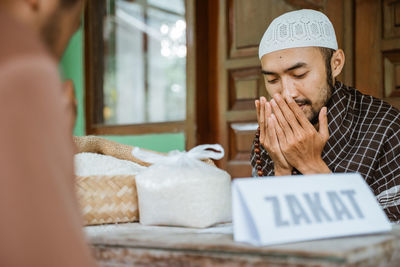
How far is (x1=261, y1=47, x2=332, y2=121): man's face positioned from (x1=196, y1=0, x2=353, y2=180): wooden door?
890 millimetres

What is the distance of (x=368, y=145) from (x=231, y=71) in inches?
50.0

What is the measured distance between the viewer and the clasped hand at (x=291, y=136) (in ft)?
4.35

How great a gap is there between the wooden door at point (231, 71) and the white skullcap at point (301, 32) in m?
0.81

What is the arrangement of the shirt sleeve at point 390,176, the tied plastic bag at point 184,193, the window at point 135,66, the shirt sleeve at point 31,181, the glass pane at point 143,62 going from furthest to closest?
the glass pane at point 143,62, the window at point 135,66, the shirt sleeve at point 390,176, the tied plastic bag at point 184,193, the shirt sleeve at point 31,181

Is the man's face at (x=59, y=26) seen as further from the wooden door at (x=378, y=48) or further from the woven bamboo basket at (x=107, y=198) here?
the wooden door at (x=378, y=48)

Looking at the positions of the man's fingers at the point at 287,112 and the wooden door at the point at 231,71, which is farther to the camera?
the wooden door at the point at 231,71

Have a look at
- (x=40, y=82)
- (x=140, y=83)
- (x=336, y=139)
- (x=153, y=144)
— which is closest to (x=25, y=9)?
(x=40, y=82)

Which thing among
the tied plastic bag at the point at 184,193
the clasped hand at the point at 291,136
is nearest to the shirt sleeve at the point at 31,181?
the tied plastic bag at the point at 184,193

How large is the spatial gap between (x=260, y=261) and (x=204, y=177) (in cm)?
24

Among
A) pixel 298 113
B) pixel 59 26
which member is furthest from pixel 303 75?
pixel 59 26

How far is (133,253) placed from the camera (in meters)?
0.60

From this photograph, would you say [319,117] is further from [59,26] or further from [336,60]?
[59,26]

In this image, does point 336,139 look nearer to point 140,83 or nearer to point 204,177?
point 204,177

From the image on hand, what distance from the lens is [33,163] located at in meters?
0.34
